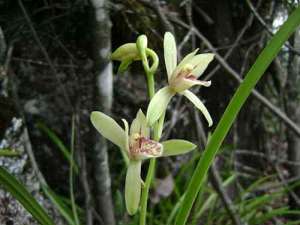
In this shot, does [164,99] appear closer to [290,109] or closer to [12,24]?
[12,24]

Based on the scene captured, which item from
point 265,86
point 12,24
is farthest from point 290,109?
point 12,24

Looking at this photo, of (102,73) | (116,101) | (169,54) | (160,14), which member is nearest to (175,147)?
(169,54)

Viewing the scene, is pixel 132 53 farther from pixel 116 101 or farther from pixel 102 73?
pixel 116 101

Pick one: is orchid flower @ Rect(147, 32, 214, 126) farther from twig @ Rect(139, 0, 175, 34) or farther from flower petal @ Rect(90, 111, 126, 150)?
twig @ Rect(139, 0, 175, 34)

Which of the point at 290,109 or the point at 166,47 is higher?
the point at 166,47

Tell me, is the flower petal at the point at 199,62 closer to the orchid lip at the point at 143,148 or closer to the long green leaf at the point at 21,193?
the orchid lip at the point at 143,148

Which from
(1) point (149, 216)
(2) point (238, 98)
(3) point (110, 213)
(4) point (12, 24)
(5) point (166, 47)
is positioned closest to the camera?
(2) point (238, 98)

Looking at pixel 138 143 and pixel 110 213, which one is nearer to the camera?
pixel 138 143
